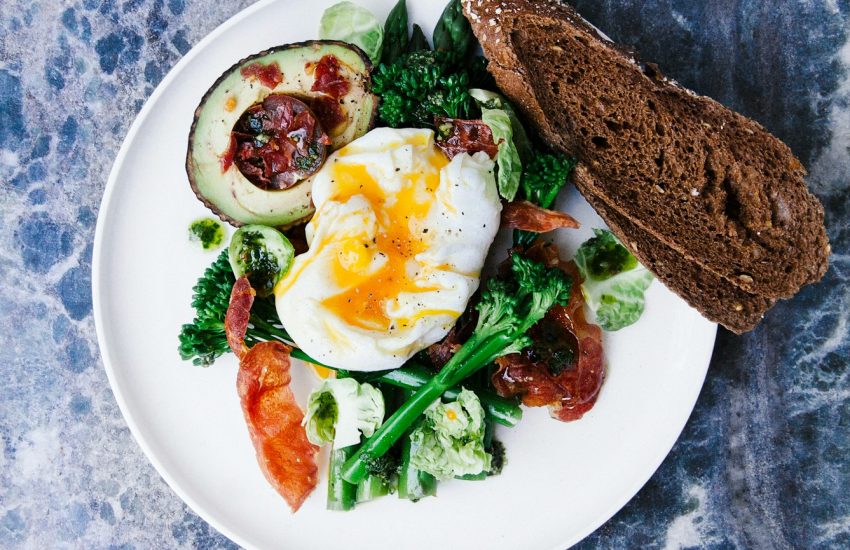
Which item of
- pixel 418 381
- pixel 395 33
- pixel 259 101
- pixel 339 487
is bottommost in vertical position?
pixel 339 487

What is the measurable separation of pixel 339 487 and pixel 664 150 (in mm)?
2323

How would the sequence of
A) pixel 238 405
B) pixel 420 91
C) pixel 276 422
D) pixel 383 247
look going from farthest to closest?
pixel 238 405 → pixel 276 422 → pixel 420 91 → pixel 383 247

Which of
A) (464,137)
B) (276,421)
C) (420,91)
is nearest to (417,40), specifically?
(420,91)

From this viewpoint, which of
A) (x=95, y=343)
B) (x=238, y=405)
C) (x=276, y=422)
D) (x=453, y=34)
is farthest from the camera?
(x=95, y=343)

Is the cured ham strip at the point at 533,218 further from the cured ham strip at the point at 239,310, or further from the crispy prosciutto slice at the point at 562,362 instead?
the cured ham strip at the point at 239,310

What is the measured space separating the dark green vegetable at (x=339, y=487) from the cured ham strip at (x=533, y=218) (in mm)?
1438

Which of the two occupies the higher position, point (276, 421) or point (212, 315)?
point (212, 315)

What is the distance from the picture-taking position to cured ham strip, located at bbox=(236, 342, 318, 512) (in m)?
3.59

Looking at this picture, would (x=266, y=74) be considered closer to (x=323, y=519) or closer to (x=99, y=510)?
(x=323, y=519)

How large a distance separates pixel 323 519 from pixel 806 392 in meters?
2.63

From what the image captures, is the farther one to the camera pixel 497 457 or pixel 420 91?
pixel 497 457

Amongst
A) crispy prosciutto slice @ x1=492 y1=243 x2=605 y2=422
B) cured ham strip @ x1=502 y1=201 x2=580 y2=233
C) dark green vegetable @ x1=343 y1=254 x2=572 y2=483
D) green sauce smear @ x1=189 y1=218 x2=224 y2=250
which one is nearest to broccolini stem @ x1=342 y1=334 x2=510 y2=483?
dark green vegetable @ x1=343 y1=254 x2=572 y2=483

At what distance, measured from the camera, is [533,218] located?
338 centimetres

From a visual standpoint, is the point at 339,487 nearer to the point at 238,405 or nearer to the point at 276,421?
the point at 276,421
